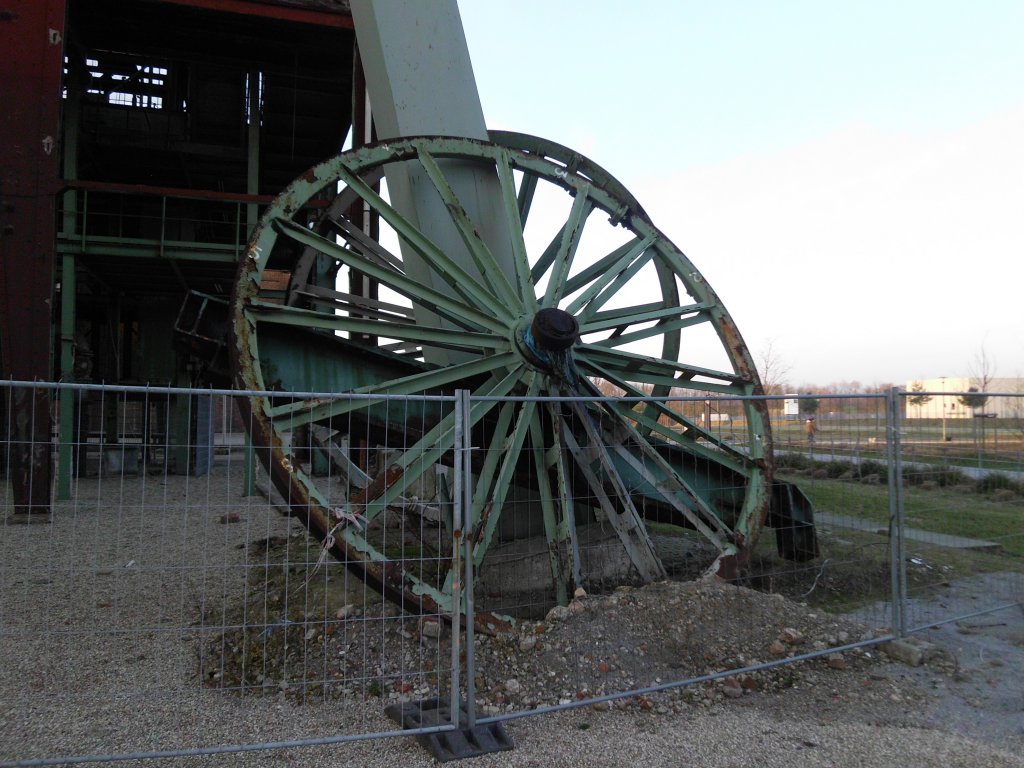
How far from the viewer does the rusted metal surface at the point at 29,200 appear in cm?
973

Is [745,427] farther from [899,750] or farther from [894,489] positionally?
[899,750]

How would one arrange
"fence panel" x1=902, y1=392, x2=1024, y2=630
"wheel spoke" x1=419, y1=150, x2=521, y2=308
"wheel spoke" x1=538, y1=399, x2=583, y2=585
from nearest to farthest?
"wheel spoke" x1=538, y1=399, x2=583, y2=585 → "fence panel" x1=902, y1=392, x2=1024, y2=630 → "wheel spoke" x1=419, y1=150, x2=521, y2=308

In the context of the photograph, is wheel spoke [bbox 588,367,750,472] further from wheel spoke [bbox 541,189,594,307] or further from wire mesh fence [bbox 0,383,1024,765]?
wheel spoke [bbox 541,189,594,307]

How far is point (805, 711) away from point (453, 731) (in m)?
1.91

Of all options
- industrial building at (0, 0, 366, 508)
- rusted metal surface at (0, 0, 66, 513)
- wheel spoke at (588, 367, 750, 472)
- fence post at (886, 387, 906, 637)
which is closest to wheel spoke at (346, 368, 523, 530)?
wheel spoke at (588, 367, 750, 472)

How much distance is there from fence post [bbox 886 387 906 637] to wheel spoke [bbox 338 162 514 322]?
288cm

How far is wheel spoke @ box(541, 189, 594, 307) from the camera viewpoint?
615 cm

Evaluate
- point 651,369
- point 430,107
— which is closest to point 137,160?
point 430,107

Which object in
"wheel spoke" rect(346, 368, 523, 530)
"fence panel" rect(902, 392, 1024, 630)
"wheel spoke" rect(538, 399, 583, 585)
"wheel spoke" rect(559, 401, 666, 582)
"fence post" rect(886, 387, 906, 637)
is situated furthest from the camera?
"fence panel" rect(902, 392, 1024, 630)

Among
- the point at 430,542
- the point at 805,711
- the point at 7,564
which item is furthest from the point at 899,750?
the point at 7,564

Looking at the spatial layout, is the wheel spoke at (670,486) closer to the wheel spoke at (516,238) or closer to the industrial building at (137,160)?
the wheel spoke at (516,238)

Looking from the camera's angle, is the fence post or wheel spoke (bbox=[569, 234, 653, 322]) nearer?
the fence post

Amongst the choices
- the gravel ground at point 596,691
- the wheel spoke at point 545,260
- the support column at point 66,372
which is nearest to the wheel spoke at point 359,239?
the wheel spoke at point 545,260

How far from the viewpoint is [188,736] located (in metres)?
3.46
